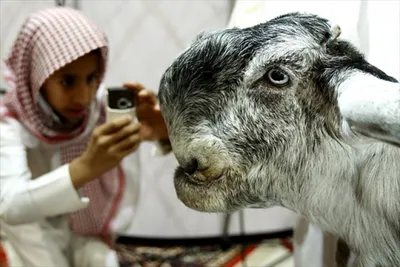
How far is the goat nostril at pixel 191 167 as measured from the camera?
38 cm

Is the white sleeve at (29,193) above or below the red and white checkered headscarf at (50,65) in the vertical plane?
below

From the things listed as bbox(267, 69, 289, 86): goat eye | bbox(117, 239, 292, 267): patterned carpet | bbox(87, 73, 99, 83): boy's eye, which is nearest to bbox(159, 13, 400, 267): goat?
bbox(267, 69, 289, 86): goat eye

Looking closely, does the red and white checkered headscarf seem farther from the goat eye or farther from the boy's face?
the goat eye

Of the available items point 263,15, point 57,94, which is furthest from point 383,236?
point 57,94

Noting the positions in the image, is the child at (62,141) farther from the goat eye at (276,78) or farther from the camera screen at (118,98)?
the goat eye at (276,78)

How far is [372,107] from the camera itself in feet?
0.98

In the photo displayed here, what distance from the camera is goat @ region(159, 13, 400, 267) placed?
0.36 metres

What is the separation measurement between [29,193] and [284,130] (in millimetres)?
449

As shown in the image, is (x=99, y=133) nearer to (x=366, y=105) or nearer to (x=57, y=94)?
(x=57, y=94)

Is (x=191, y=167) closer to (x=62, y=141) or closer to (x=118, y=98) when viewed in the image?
(x=118, y=98)

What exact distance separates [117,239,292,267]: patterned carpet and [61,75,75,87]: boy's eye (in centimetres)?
44

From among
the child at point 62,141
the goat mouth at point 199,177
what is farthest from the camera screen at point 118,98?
the goat mouth at point 199,177

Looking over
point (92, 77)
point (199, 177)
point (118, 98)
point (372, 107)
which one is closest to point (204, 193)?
point (199, 177)

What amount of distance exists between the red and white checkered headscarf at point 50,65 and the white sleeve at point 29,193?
8 cm
